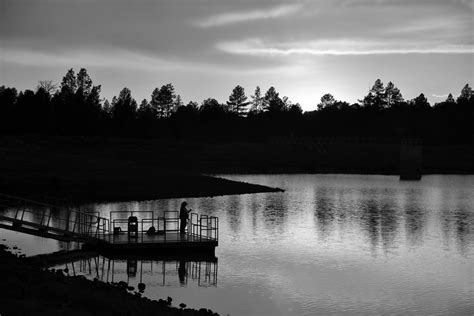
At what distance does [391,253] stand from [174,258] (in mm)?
16747

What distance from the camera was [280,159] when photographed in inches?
7205

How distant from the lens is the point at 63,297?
2616cm

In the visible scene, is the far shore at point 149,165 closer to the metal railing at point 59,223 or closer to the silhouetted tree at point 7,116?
the metal railing at point 59,223

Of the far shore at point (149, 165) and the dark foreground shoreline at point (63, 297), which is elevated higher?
the far shore at point (149, 165)

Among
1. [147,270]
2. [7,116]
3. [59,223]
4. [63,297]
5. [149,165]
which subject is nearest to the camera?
[63,297]

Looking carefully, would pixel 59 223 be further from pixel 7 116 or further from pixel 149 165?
pixel 7 116

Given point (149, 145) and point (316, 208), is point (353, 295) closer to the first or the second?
point (316, 208)

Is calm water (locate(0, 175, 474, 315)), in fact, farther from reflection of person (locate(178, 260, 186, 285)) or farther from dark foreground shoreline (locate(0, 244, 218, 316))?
dark foreground shoreline (locate(0, 244, 218, 316))

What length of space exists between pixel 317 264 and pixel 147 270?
1170 centimetres

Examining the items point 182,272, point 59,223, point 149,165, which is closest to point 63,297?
point 182,272

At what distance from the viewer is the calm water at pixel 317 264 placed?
111ft

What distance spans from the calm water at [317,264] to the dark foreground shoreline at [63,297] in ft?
11.8

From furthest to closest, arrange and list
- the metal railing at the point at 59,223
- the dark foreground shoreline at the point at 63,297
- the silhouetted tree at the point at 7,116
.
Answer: the silhouetted tree at the point at 7,116, the metal railing at the point at 59,223, the dark foreground shoreline at the point at 63,297

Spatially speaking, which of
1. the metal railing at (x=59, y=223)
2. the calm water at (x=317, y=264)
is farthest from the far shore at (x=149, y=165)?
the calm water at (x=317, y=264)
